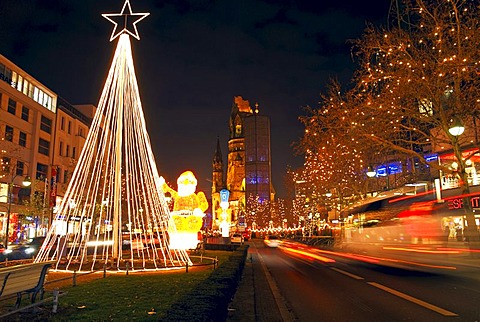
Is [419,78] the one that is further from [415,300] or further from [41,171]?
[41,171]

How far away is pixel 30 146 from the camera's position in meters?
46.6

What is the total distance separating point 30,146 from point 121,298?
4283 centimetres

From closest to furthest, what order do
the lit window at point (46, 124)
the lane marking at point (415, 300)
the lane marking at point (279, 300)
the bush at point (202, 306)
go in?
1. the bush at point (202, 306)
2. the lane marking at point (415, 300)
3. the lane marking at point (279, 300)
4. the lit window at point (46, 124)

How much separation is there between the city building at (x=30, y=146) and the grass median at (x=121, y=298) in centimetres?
2439

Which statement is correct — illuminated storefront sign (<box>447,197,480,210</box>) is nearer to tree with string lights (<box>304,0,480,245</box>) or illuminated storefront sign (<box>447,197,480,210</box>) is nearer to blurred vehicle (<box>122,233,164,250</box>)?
tree with string lights (<box>304,0,480,245</box>)

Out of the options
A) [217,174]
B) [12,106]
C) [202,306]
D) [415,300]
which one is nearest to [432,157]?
[415,300]

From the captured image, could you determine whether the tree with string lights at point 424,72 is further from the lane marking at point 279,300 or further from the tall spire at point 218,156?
the tall spire at point 218,156

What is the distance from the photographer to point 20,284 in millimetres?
7039

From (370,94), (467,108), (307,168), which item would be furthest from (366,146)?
(307,168)

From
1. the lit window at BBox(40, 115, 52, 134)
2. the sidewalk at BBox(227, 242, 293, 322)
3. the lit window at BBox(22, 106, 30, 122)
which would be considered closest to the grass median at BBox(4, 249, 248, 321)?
the sidewalk at BBox(227, 242, 293, 322)

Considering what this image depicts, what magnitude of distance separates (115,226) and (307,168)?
37.9 metres

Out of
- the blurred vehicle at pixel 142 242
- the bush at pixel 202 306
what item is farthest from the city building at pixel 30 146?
the bush at pixel 202 306

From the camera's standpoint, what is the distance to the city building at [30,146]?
40.7 m

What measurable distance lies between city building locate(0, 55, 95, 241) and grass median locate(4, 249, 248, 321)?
24387 millimetres
